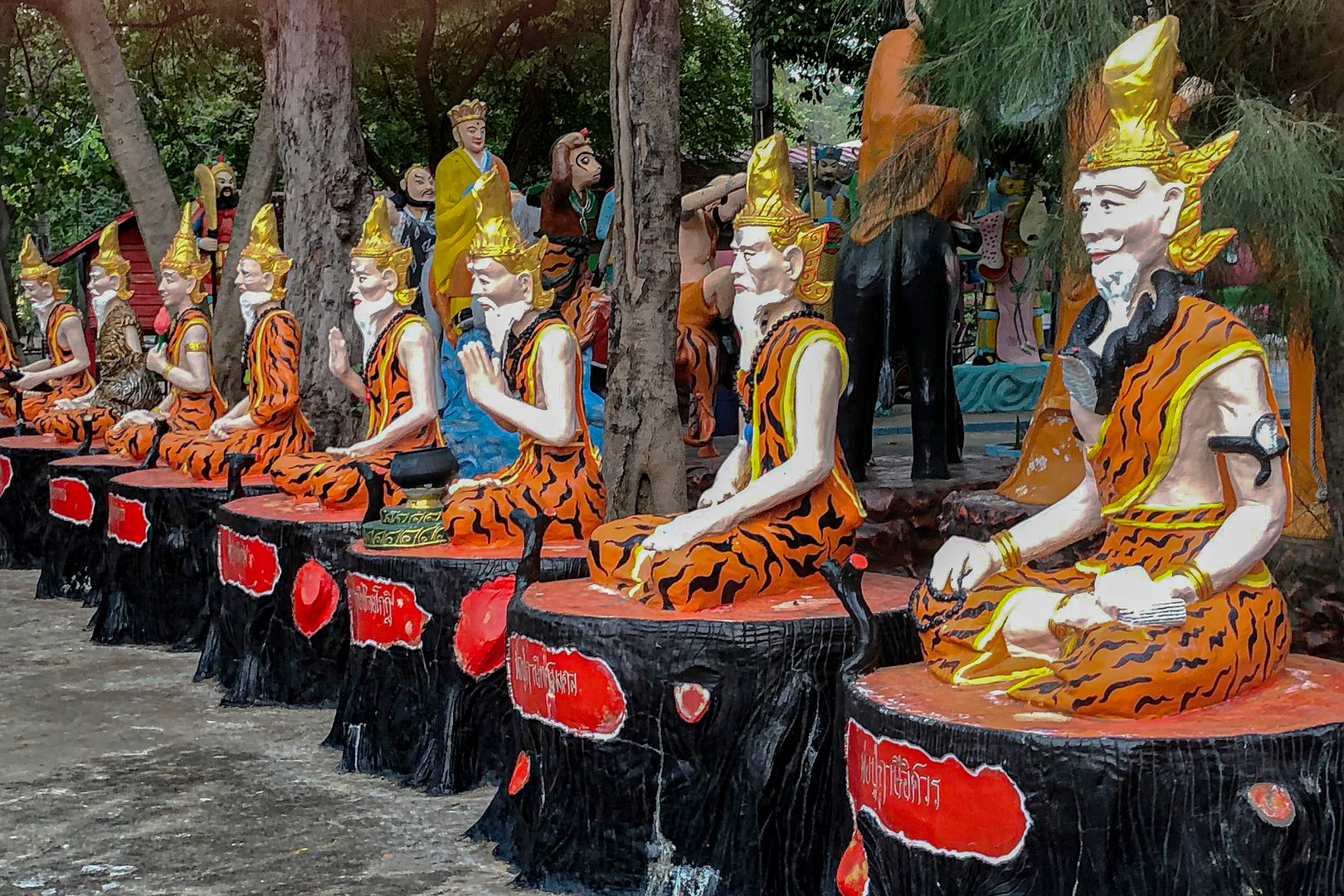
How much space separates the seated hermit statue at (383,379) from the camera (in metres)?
6.11

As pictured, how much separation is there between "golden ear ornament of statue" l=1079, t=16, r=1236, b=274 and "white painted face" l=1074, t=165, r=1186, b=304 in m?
0.02

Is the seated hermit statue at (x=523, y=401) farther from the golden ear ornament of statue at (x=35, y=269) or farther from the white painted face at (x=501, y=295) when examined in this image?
the golden ear ornament of statue at (x=35, y=269)

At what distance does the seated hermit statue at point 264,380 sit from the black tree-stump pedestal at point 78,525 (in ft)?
3.88

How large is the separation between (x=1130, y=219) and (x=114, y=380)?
8.34 m

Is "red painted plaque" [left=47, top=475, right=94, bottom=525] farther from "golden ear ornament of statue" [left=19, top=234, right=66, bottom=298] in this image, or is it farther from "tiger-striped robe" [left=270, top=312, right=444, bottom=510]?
"tiger-striped robe" [left=270, top=312, right=444, bottom=510]

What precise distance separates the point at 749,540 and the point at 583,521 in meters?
1.22

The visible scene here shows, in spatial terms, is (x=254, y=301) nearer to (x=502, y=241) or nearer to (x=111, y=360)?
(x=502, y=241)

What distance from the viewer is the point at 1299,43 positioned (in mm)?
4449

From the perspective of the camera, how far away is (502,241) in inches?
210

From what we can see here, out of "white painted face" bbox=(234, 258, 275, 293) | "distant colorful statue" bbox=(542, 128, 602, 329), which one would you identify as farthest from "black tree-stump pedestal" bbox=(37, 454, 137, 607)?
"distant colorful statue" bbox=(542, 128, 602, 329)

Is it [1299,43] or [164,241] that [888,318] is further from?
[164,241]

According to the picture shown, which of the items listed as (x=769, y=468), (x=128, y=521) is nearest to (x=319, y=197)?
(x=128, y=521)

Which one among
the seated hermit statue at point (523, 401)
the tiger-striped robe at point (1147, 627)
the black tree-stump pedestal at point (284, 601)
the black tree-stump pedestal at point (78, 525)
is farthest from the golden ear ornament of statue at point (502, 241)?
the black tree-stump pedestal at point (78, 525)

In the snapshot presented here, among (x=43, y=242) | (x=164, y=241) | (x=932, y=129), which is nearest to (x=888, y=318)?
(x=932, y=129)
